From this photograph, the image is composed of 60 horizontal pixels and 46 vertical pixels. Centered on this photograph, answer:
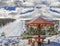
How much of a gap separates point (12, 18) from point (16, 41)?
0.46 m

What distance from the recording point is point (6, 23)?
4297 mm

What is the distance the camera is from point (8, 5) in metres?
4.36

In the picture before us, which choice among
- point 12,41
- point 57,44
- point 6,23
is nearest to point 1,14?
point 6,23

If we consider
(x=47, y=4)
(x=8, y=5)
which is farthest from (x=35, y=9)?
(x=8, y=5)

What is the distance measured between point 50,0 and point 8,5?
0.83m

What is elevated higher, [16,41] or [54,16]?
[54,16]

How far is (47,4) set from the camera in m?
4.36

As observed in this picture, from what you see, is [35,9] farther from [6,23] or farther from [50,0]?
[6,23]

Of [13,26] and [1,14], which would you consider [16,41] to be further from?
[1,14]

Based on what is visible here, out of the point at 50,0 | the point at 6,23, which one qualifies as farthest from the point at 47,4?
the point at 6,23

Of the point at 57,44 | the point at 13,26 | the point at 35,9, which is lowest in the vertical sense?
the point at 57,44

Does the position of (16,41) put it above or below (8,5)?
below

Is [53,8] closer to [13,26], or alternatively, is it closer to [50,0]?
[50,0]

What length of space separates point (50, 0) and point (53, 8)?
0.17 m
